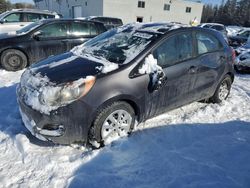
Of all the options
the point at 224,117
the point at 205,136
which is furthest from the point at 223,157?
the point at 224,117

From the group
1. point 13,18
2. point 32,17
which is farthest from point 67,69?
point 13,18

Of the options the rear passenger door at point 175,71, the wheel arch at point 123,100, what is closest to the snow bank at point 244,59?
the rear passenger door at point 175,71

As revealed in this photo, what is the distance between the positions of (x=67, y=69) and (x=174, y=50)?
1.67 meters

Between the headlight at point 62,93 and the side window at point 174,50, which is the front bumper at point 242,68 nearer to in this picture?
the side window at point 174,50

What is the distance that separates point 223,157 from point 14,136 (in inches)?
113

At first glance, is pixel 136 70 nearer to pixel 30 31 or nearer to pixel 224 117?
pixel 224 117

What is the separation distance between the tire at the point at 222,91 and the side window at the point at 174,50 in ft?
4.30

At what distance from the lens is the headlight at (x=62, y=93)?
309 cm

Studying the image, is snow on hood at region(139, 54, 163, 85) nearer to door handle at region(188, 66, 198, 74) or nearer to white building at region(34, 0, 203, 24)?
door handle at region(188, 66, 198, 74)

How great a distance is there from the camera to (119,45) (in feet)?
13.3

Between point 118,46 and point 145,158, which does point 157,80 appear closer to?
point 118,46

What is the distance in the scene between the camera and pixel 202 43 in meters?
→ 4.56

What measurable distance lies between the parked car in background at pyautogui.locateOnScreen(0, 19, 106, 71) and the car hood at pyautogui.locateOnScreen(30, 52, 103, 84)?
380 centimetres

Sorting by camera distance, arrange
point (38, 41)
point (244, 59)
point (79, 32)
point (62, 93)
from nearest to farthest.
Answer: point (62, 93), point (38, 41), point (79, 32), point (244, 59)
